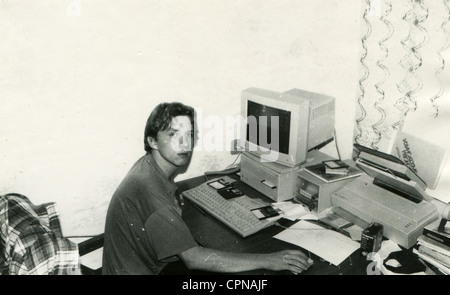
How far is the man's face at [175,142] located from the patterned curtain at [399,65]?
1017 mm

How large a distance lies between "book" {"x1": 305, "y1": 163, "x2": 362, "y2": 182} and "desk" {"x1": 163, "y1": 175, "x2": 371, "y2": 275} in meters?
0.28

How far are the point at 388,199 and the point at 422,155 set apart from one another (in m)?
0.24

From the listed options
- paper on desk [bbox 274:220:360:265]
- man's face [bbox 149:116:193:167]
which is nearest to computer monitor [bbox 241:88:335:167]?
paper on desk [bbox 274:220:360:265]

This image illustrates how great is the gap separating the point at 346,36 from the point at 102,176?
1.56 m

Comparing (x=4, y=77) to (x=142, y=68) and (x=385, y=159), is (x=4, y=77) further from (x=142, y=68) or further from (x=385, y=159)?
(x=385, y=159)

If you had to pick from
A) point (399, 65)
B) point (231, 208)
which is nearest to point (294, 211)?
point (231, 208)

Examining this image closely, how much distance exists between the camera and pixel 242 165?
93.0 inches

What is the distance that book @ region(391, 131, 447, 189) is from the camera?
181 centimetres

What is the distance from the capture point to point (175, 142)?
186 cm

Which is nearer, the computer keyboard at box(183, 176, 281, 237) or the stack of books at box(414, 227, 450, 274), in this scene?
the stack of books at box(414, 227, 450, 274)

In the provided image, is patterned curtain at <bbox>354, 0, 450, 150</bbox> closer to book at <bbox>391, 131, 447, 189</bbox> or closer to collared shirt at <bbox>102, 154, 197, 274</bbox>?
book at <bbox>391, 131, 447, 189</bbox>

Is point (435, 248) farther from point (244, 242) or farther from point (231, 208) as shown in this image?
point (231, 208)
